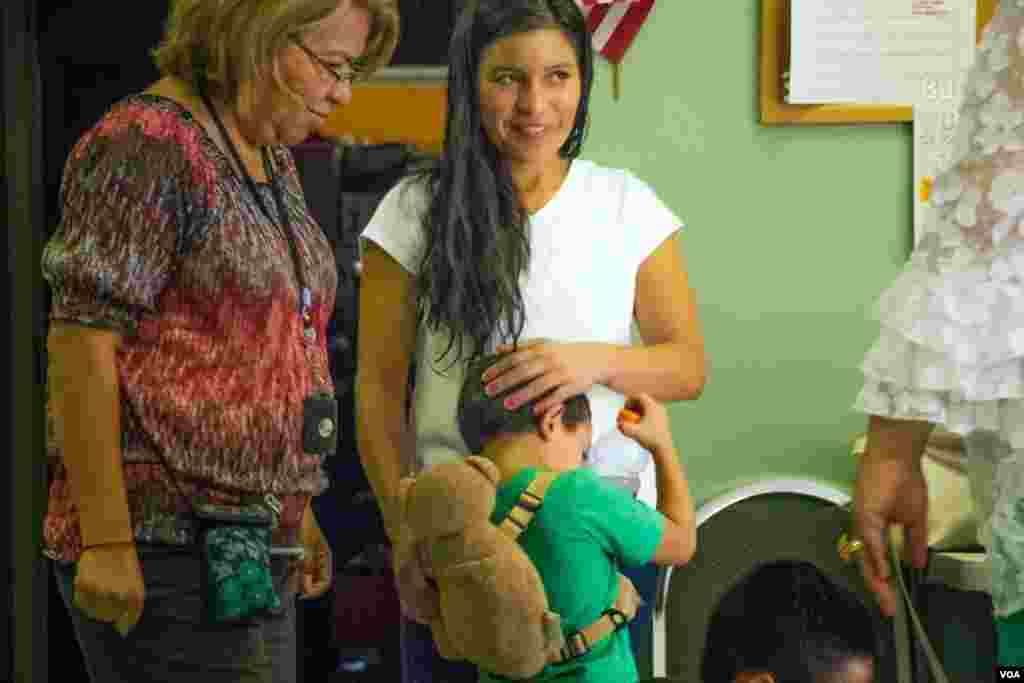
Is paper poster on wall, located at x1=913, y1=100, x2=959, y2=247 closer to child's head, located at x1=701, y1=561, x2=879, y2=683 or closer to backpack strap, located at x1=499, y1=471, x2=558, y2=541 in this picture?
child's head, located at x1=701, y1=561, x2=879, y2=683

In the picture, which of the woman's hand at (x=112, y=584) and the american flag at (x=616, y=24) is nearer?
the woman's hand at (x=112, y=584)

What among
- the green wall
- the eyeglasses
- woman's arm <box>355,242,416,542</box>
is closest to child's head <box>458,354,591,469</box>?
woman's arm <box>355,242,416,542</box>

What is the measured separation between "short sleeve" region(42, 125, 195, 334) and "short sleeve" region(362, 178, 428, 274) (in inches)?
10.1

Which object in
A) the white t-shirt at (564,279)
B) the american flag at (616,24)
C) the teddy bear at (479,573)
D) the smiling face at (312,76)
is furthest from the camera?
the american flag at (616,24)

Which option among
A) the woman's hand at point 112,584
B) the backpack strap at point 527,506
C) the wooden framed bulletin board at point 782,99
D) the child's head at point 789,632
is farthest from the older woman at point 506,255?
the child's head at point 789,632

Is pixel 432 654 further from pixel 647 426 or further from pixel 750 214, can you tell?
pixel 750 214

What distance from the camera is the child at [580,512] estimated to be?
121 centimetres

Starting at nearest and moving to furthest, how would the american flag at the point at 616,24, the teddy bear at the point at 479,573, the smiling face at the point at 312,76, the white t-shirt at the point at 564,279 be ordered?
the teddy bear at the point at 479,573 < the smiling face at the point at 312,76 < the white t-shirt at the point at 564,279 < the american flag at the point at 616,24

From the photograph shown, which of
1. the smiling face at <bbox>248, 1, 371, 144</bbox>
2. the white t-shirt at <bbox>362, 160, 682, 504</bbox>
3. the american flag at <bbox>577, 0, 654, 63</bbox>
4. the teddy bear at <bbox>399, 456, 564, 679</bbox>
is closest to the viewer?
the teddy bear at <bbox>399, 456, 564, 679</bbox>

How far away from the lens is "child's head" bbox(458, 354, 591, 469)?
1.26 metres

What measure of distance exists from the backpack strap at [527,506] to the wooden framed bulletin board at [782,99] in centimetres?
71

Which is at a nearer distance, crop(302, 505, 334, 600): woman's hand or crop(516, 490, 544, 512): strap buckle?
crop(516, 490, 544, 512): strap buckle

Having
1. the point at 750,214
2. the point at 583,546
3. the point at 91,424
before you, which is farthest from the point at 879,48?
the point at 91,424

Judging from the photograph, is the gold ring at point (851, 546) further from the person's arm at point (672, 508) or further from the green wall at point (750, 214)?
the green wall at point (750, 214)
